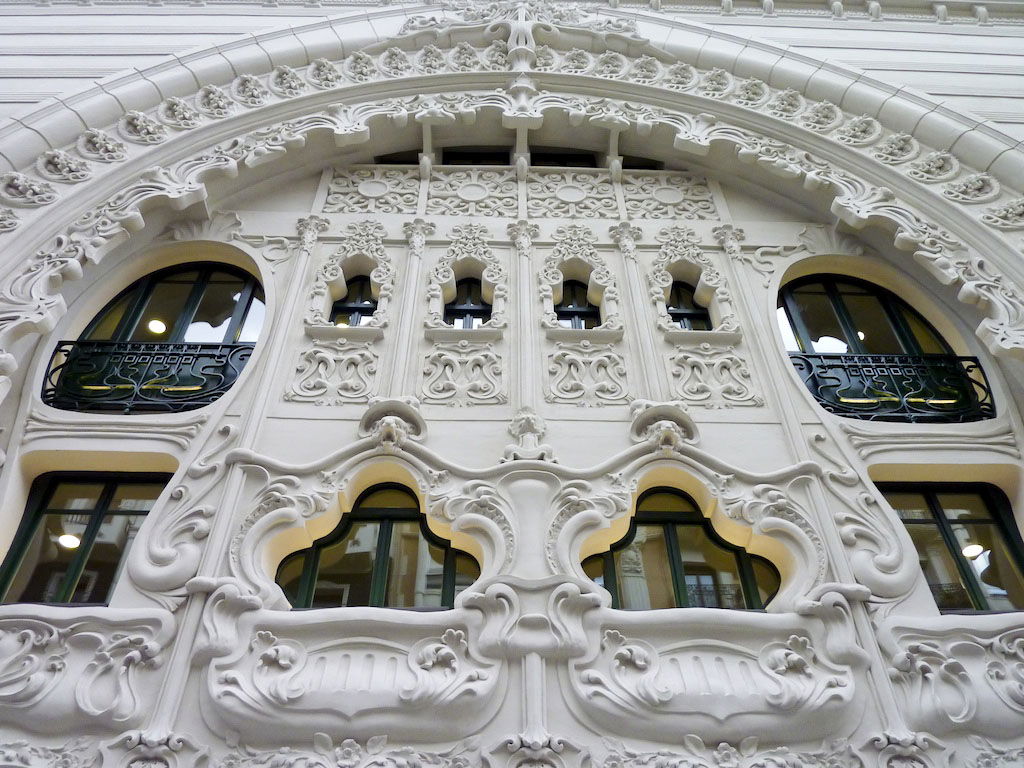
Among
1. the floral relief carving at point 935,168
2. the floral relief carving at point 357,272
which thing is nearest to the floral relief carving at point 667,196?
the floral relief carving at point 935,168

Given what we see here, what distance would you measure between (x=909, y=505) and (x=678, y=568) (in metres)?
2.69

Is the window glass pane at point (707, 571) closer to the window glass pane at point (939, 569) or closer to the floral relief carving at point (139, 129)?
the window glass pane at point (939, 569)

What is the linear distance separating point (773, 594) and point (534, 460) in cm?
251

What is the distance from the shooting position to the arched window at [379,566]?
669 cm

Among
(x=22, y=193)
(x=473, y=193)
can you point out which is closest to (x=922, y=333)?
(x=473, y=193)

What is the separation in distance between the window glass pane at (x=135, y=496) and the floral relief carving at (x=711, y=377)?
5567mm

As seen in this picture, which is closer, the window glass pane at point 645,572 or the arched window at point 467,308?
the window glass pane at point 645,572

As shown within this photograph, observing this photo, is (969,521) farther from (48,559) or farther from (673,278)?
Result: (48,559)

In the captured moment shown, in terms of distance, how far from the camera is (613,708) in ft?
17.9

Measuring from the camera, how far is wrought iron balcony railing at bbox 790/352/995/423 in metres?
8.20

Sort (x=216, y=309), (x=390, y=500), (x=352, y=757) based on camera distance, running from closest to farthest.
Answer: (x=352, y=757) < (x=390, y=500) < (x=216, y=309)

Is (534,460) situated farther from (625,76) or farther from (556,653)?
(625,76)

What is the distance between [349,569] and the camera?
6938 mm

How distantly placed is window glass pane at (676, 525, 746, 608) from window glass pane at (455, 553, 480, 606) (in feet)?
6.38
